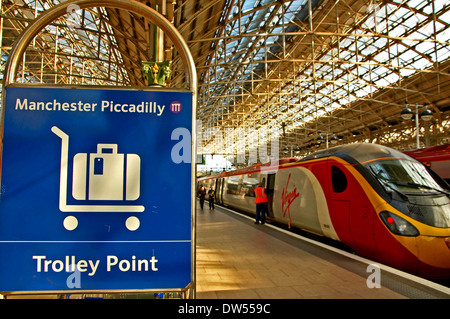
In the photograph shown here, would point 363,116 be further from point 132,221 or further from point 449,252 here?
point 132,221

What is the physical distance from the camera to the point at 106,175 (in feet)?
4.85

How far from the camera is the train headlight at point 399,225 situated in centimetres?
542

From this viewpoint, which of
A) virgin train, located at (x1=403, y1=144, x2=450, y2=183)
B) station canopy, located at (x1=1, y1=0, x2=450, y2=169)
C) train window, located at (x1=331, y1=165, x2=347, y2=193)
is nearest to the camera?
train window, located at (x1=331, y1=165, x2=347, y2=193)

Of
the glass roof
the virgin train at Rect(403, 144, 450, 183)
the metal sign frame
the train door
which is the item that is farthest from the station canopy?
the virgin train at Rect(403, 144, 450, 183)

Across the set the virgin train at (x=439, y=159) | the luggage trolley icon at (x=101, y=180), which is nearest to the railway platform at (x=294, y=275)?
the luggage trolley icon at (x=101, y=180)

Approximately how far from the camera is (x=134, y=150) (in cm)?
151

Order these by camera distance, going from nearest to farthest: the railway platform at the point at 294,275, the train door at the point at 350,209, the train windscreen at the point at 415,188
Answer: the railway platform at the point at 294,275 → the train windscreen at the point at 415,188 → the train door at the point at 350,209

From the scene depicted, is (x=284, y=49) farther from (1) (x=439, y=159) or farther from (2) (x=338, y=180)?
(2) (x=338, y=180)

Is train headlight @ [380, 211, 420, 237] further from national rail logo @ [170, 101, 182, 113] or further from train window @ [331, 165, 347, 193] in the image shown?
national rail logo @ [170, 101, 182, 113]

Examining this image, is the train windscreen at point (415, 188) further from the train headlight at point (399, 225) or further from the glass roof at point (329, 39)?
the glass roof at point (329, 39)

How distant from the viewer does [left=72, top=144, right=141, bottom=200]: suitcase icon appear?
58.1 inches

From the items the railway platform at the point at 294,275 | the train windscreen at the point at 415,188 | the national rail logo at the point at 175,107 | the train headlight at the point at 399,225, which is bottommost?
the railway platform at the point at 294,275

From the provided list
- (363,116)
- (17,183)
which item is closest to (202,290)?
(17,183)

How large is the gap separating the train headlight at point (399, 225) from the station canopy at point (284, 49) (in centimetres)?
471
